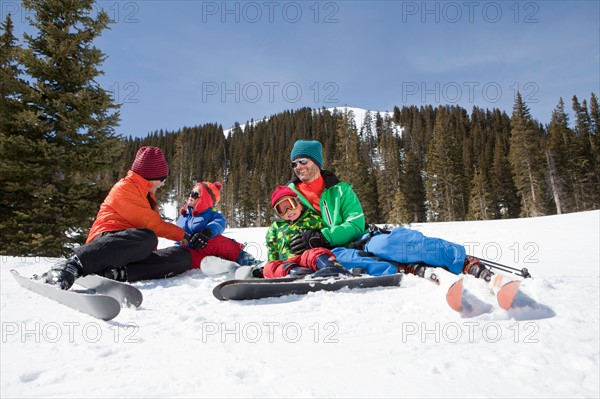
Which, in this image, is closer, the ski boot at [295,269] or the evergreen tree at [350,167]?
the ski boot at [295,269]

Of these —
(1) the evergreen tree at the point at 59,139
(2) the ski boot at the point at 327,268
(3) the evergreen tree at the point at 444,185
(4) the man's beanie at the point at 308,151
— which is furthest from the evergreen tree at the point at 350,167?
(2) the ski boot at the point at 327,268

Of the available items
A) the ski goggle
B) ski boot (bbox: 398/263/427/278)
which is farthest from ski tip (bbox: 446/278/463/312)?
the ski goggle

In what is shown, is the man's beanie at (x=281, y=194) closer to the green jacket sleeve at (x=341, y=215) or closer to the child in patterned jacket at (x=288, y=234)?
the child in patterned jacket at (x=288, y=234)

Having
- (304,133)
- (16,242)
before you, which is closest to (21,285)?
(16,242)

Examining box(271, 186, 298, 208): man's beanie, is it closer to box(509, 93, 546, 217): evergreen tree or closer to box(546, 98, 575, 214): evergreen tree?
box(509, 93, 546, 217): evergreen tree

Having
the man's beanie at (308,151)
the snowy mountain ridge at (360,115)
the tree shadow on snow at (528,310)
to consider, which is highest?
the snowy mountain ridge at (360,115)

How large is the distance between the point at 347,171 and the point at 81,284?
1182 inches

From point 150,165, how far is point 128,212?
652 millimetres

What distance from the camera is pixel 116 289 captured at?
2637 millimetres

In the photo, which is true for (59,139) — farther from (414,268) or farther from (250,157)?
(250,157)

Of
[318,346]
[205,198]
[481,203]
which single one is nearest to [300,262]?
[318,346]

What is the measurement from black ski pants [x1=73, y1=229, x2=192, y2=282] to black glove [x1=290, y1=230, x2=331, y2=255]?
1.58 m

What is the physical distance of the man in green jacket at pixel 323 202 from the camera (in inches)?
139

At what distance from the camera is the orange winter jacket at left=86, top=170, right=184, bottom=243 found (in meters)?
3.61
